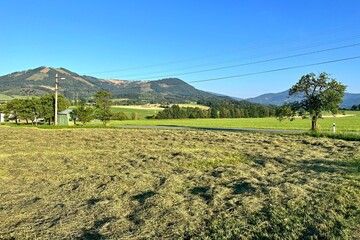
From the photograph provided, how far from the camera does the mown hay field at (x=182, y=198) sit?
4359mm

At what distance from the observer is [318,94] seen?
860 inches

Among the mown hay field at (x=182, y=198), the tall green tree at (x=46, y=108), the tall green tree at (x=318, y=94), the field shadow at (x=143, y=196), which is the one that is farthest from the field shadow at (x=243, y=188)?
the tall green tree at (x=46, y=108)

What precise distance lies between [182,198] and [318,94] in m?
19.1

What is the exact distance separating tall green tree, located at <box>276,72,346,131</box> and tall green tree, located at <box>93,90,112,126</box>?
26.0 meters

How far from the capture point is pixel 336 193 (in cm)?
577

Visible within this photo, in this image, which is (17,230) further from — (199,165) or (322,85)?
(322,85)

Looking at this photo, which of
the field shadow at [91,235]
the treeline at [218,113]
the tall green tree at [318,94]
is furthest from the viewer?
the treeline at [218,113]

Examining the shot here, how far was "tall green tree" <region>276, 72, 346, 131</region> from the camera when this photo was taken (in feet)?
70.2

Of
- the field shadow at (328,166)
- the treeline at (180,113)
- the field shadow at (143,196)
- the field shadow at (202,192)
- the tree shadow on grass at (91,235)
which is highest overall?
the treeline at (180,113)

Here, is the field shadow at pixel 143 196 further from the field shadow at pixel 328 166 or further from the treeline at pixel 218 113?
the treeline at pixel 218 113

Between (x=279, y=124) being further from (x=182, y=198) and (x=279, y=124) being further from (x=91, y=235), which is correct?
(x=91, y=235)

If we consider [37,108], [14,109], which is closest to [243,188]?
[37,108]

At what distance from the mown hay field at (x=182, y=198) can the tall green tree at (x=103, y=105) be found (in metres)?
31.1

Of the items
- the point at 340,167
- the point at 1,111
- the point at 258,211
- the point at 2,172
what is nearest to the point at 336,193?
the point at 258,211
